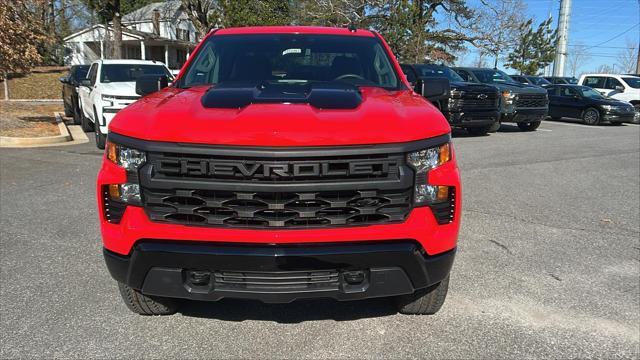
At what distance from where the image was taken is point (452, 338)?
3057 mm

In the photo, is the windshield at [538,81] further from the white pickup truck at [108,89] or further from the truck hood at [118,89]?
the truck hood at [118,89]

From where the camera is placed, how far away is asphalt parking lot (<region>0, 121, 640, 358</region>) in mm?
2951

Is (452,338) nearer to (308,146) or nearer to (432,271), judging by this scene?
(432,271)

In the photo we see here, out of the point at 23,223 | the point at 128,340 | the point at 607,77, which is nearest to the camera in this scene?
the point at 128,340

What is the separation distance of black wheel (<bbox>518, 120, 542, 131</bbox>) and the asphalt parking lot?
982 cm

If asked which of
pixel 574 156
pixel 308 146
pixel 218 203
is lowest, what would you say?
pixel 574 156

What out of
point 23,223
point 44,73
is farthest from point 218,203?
point 44,73

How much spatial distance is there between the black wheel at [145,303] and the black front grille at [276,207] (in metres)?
0.80

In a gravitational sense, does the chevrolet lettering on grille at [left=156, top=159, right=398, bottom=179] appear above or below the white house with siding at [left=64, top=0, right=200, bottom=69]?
below

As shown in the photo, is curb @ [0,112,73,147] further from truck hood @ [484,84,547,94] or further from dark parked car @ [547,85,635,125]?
dark parked car @ [547,85,635,125]

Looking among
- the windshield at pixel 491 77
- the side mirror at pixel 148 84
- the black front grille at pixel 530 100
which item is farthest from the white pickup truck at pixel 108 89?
the black front grille at pixel 530 100

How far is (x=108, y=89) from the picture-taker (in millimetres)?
9961

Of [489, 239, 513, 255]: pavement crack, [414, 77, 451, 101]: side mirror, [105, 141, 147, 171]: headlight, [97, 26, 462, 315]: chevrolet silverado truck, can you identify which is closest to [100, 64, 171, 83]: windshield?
[414, 77, 451, 101]: side mirror

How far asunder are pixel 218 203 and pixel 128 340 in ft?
3.81
